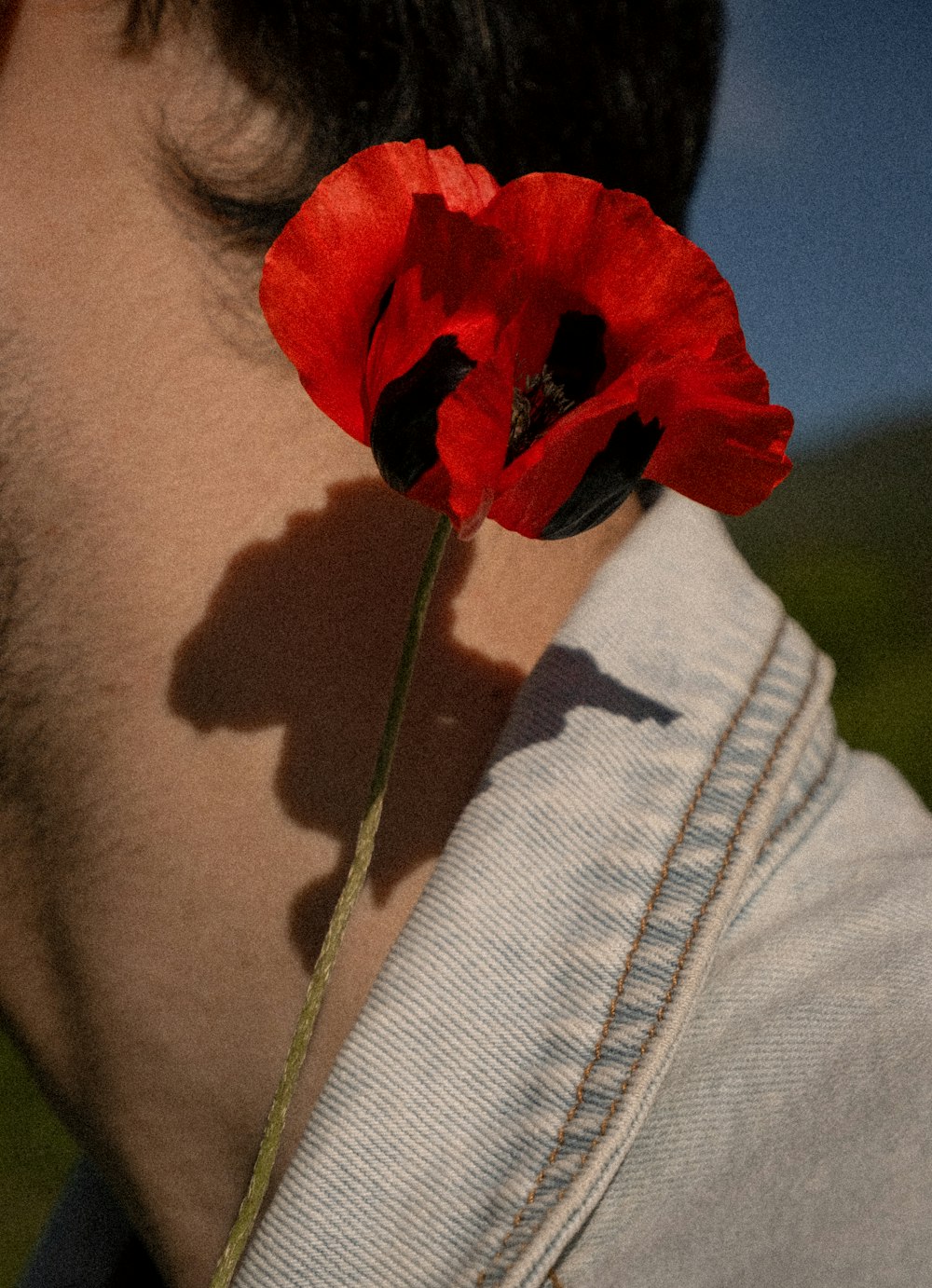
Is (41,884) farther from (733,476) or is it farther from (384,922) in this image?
(733,476)

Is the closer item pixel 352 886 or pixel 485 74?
pixel 352 886

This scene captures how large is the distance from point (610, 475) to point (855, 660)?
15.8ft

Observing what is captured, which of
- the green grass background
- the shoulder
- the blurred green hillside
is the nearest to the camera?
the shoulder

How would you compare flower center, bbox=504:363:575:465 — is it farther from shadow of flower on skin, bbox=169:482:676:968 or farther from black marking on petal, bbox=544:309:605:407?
shadow of flower on skin, bbox=169:482:676:968

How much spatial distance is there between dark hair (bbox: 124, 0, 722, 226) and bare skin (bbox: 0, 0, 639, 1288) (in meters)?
0.05

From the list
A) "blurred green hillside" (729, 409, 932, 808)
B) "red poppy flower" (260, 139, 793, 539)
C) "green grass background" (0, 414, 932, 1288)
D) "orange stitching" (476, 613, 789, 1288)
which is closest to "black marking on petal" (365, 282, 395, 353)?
"red poppy flower" (260, 139, 793, 539)

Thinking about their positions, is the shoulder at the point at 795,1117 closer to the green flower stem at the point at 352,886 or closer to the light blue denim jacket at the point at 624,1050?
the light blue denim jacket at the point at 624,1050

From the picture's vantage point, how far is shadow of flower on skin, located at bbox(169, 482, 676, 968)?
96 centimetres

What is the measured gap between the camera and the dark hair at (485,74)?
3.37 feet

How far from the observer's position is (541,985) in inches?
34.8

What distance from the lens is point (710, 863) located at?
926 millimetres

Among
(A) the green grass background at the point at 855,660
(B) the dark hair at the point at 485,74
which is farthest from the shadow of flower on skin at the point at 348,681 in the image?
(A) the green grass background at the point at 855,660

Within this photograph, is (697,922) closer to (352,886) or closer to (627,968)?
(627,968)

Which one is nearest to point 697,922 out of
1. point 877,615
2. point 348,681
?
point 348,681
